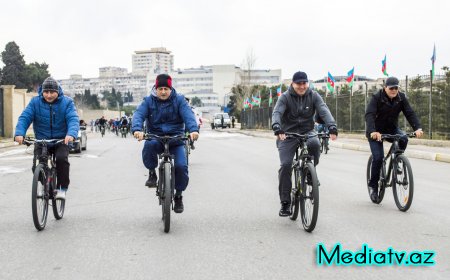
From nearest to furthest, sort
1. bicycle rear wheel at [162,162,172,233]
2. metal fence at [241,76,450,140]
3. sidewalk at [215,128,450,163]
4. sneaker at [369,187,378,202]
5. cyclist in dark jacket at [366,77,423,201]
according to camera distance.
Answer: bicycle rear wheel at [162,162,172,233]
cyclist in dark jacket at [366,77,423,201]
sneaker at [369,187,378,202]
sidewalk at [215,128,450,163]
metal fence at [241,76,450,140]

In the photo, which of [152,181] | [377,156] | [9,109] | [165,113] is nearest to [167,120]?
[165,113]

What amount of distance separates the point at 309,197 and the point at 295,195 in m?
0.44

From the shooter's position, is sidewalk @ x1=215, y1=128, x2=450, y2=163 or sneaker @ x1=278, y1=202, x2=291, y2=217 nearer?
sneaker @ x1=278, y1=202, x2=291, y2=217

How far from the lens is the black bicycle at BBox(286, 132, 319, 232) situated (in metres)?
6.04

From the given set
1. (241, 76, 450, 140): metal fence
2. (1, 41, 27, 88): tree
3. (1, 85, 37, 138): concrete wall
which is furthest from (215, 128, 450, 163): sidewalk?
(1, 41, 27, 88): tree

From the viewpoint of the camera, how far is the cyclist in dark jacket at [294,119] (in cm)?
673

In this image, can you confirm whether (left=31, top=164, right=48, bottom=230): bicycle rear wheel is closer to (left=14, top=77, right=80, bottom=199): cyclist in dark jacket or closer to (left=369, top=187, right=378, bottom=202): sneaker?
(left=14, top=77, right=80, bottom=199): cyclist in dark jacket

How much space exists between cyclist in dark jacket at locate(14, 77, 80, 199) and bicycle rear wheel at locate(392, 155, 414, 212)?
4167 mm

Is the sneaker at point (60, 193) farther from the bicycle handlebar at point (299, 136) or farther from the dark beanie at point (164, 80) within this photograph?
the bicycle handlebar at point (299, 136)

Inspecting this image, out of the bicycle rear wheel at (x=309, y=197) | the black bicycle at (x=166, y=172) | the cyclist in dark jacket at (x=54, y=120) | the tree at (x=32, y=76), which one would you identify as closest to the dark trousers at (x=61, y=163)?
the cyclist in dark jacket at (x=54, y=120)

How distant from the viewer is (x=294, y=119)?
22.7 ft

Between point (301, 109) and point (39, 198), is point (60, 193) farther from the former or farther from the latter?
point (301, 109)

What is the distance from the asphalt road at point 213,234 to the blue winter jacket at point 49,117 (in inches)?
43.1

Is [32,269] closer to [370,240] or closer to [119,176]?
[370,240]
